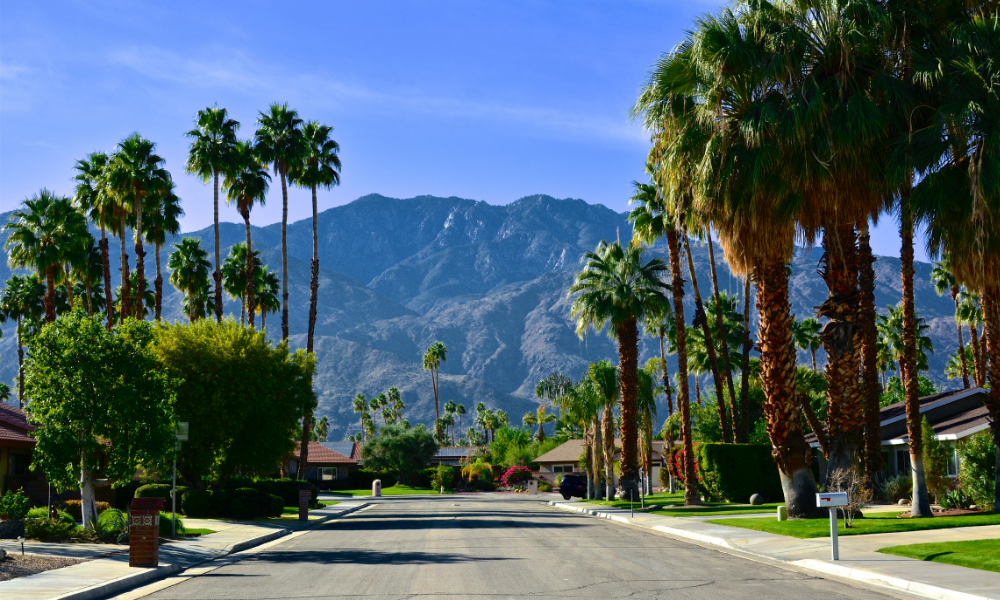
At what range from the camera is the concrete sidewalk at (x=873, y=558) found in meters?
12.9

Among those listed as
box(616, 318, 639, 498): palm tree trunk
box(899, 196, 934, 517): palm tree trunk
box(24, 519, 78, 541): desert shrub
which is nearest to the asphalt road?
box(24, 519, 78, 541): desert shrub

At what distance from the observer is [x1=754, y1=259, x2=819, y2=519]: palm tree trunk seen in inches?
984

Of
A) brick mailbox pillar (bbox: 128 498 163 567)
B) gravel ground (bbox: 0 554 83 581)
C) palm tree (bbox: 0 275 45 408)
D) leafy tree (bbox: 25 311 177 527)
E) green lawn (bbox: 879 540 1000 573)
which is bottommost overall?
green lawn (bbox: 879 540 1000 573)

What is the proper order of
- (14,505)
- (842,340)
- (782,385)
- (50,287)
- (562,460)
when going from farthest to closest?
(562,460) < (50,287) < (842,340) < (782,385) < (14,505)

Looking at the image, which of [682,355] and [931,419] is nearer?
[931,419]

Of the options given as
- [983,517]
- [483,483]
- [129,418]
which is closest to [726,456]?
[983,517]

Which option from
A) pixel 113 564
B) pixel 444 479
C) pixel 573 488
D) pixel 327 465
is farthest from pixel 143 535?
pixel 327 465

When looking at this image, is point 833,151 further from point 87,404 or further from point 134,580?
point 87,404

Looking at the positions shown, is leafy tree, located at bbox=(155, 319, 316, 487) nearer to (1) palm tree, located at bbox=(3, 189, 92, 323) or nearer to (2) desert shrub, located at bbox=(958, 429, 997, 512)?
(1) palm tree, located at bbox=(3, 189, 92, 323)

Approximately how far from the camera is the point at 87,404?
73.3ft

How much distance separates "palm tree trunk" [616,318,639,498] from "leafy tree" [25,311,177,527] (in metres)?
26.7

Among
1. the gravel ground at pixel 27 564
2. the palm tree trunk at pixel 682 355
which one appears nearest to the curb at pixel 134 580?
the gravel ground at pixel 27 564

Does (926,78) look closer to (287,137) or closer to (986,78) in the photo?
(986,78)

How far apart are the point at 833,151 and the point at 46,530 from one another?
21.5 m
